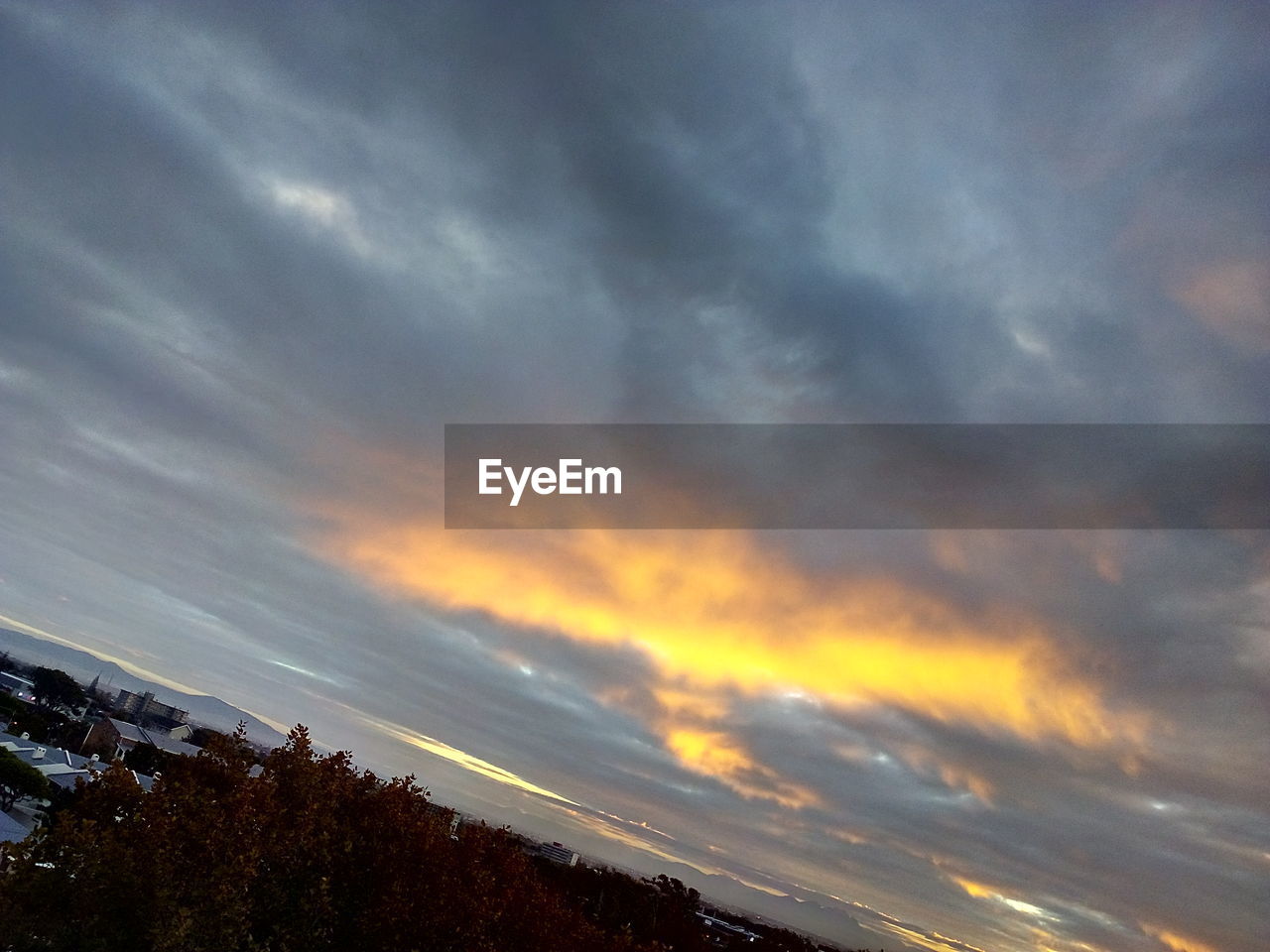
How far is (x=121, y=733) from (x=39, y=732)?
33.3 metres

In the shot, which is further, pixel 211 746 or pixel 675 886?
pixel 675 886

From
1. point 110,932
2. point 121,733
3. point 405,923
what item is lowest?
point 121,733

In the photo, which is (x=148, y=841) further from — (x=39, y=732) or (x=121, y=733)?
(x=121, y=733)

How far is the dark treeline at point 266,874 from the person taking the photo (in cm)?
1709

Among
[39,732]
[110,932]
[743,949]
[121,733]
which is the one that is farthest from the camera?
[121,733]

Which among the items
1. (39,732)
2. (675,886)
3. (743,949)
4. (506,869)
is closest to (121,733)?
(39,732)

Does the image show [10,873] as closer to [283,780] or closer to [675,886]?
[283,780]

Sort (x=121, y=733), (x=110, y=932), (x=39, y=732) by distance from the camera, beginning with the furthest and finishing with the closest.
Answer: (x=121, y=733) → (x=39, y=732) → (x=110, y=932)

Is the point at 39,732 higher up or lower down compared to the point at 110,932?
lower down

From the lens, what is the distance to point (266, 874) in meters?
20.0

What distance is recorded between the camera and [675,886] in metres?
74.1

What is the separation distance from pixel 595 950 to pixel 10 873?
56.8 ft

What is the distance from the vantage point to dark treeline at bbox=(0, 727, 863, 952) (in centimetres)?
1709

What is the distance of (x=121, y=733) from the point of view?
5300 inches
